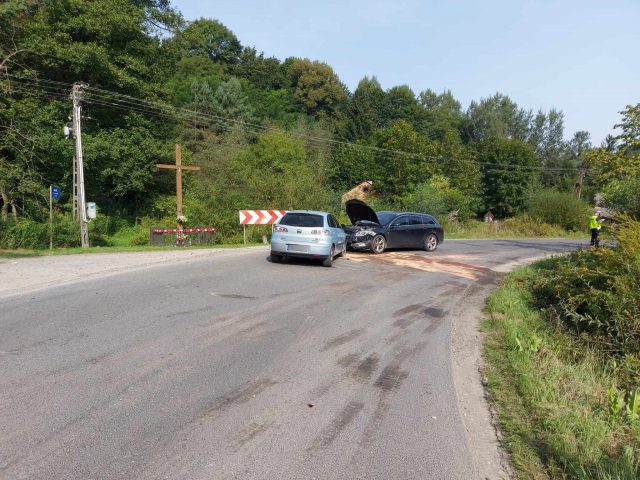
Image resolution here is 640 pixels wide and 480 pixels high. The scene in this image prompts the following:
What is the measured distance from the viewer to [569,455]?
11.3 feet

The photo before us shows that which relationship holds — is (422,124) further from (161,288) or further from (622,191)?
(161,288)

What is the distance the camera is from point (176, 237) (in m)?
19.7

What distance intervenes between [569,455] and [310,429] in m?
1.92

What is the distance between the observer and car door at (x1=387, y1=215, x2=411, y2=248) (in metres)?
17.9

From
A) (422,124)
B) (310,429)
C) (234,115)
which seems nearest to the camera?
(310,429)

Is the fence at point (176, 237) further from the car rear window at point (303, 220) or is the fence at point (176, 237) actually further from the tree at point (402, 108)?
the tree at point (402, 108)

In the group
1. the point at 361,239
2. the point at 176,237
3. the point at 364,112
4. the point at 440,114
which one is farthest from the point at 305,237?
the point at 440,114

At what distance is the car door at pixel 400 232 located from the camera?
58.6 feet

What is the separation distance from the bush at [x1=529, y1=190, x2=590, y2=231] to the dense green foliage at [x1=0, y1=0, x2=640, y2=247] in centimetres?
23

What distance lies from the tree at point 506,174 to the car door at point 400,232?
59.7 metres

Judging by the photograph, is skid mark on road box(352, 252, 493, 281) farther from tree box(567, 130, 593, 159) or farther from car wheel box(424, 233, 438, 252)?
tree box(567, 130, 593, 159)

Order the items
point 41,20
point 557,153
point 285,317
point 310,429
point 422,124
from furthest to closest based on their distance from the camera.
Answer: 1. point 557,153
2. point 422,124
3. point 41,20
4. point 285,317
5. point 310,429

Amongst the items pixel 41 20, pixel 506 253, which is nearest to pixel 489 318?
pixel 506 253

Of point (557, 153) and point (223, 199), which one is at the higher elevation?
point (557, 153)
